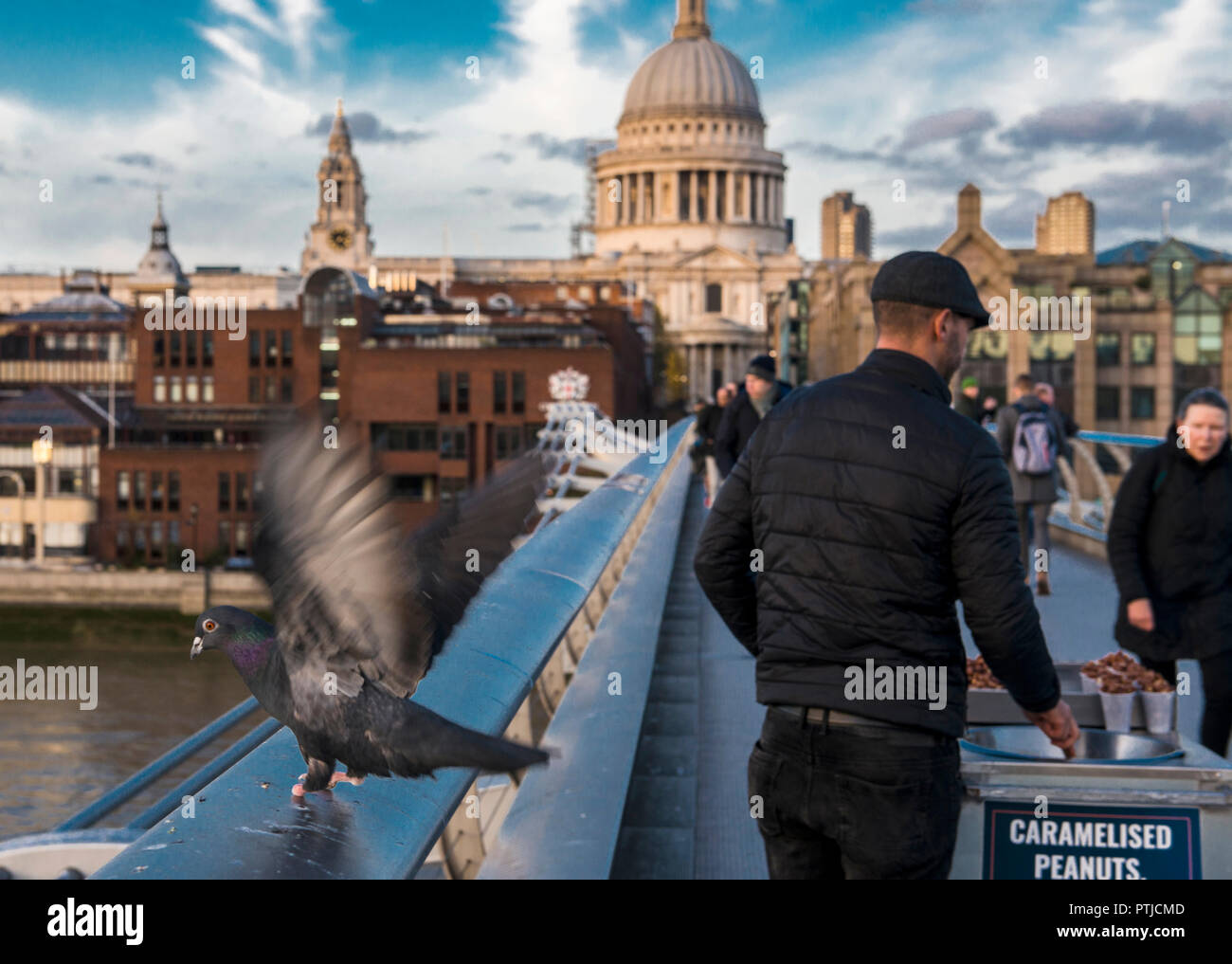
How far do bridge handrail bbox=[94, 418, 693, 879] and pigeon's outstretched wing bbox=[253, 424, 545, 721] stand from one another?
0.49ft

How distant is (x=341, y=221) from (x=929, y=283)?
144 m

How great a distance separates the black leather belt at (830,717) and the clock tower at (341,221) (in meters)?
138

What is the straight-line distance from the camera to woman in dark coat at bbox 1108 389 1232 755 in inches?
212

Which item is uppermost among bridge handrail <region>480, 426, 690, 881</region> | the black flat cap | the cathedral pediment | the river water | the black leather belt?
the cathedral pediment

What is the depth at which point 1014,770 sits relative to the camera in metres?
3.21

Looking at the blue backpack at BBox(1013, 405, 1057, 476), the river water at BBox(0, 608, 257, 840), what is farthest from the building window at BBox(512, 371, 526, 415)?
the blue backpack at BBox(1013, 405, 1057, 476)

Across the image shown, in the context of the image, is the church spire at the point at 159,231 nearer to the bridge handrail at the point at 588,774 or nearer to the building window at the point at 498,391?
the building window at the point at 498,391

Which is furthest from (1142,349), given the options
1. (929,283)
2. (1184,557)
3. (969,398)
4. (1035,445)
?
(929,283)

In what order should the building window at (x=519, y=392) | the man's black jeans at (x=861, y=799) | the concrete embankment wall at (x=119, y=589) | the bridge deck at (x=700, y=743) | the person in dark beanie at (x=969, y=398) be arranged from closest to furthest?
the man's black jeans at (x=861, y=799) < the bridge deck at (x=700, y=743) < the person in dark beanie at (x=969, y=398) < the concrete embankment wall at (x=119, y=589) < the building window at (x=519, y=392)

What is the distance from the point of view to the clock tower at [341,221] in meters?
139

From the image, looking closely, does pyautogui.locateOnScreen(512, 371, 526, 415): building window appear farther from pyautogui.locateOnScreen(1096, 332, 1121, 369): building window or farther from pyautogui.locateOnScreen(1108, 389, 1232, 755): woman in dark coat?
pyautogui.locateOnScreen(1108, 389, 1232, 755): woman in dark coat

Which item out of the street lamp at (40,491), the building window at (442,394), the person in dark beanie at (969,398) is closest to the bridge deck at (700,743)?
the person in dark beanie at (969,398)

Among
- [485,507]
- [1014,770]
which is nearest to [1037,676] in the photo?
[1014,770]
